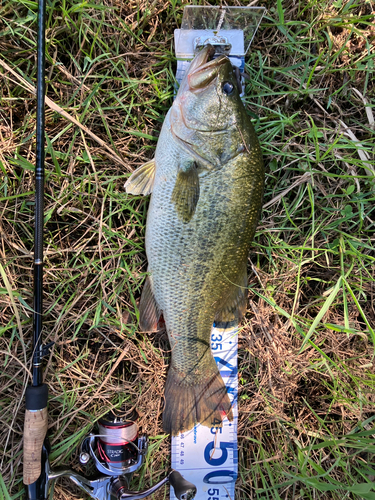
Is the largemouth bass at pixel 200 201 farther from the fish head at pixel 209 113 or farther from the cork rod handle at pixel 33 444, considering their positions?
the cork rod handle at pixel 33 444

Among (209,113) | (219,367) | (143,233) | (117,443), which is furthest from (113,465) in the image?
(209,113)

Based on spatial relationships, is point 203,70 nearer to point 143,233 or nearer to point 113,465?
point 143,233

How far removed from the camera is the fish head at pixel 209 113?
6.05 ft

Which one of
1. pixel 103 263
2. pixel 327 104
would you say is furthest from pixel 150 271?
pixel 327 104

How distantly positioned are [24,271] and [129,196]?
0.86 metres

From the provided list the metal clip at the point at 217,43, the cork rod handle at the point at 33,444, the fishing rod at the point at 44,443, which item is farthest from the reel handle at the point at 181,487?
the metal clip at the point at 217,43

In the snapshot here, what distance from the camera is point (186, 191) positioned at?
1842 millimetres

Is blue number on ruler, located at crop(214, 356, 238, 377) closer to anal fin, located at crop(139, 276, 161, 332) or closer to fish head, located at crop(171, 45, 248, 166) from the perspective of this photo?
anal fin, located at crop(139, 276, 161, 332)

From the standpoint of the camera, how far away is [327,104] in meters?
2.38

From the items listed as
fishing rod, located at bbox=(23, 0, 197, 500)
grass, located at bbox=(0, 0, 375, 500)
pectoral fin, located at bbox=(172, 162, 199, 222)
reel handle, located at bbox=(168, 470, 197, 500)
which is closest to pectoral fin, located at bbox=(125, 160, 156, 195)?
grass, located at bbox=(0, 0, 375, 500)

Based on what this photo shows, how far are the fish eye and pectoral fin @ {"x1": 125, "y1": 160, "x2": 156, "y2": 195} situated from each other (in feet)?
1.96

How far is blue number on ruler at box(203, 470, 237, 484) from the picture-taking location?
223cm

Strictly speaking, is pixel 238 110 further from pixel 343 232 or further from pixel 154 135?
pixel 343 232

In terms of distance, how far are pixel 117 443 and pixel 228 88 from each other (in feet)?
7.49
